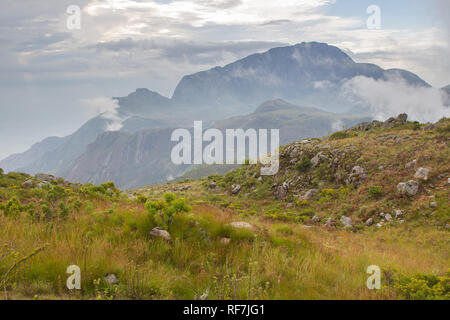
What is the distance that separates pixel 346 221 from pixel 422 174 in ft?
19.5

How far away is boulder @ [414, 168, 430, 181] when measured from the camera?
681 inches

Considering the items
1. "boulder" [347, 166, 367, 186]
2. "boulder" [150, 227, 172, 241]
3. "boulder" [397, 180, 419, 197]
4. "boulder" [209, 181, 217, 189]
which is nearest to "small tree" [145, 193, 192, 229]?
"boulder" [150, 227, 172, 241]

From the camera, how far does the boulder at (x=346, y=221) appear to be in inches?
640

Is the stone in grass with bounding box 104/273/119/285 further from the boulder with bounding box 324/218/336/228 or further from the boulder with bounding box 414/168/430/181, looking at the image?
the boulder with bounding box 414/168/430/181

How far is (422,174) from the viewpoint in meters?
17.5

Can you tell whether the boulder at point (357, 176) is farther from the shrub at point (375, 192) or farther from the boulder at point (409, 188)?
the boulder at point (409, 188)

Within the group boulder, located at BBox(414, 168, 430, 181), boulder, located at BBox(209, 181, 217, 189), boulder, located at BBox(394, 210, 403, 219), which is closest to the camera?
boulder, located at BBox(394, 210, 403, 219)

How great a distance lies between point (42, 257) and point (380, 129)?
33.2 meters

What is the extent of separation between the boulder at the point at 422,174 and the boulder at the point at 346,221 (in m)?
5.36

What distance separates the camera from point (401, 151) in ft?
70.3

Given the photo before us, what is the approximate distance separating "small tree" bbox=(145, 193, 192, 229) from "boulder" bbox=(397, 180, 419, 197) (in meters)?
15.4

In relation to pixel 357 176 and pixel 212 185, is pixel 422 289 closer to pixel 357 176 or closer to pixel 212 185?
pixel 357 176
